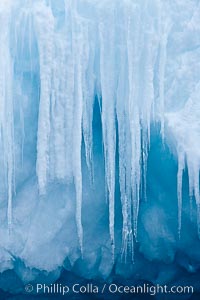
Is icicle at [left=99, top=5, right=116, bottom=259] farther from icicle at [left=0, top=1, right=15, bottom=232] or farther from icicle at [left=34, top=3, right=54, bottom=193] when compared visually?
icicle at [left=0, top=1, right=15, bottom=232]

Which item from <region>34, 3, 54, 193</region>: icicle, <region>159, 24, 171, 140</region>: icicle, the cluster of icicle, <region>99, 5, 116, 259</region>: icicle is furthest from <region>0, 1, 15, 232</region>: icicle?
<region>159, 24, 171, 140</region>: icicle

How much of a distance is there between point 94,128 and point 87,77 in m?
0.64

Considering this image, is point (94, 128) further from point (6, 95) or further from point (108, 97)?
point (6, 95)

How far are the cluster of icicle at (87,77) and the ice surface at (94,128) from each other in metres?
0.01

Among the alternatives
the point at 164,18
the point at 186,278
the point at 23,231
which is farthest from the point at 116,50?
the point at 186,278

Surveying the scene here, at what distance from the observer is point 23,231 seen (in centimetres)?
424

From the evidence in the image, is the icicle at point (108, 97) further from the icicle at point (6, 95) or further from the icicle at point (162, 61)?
the icicle at point (6, 95)

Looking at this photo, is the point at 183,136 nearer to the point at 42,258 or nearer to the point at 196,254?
the point at 196,254

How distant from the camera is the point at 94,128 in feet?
14.2

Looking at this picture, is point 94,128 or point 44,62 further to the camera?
point 94,128

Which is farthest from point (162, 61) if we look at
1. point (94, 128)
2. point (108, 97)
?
point (94, 128)

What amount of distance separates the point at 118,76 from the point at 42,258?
2119mm

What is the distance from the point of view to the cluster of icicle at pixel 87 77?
3766 mm

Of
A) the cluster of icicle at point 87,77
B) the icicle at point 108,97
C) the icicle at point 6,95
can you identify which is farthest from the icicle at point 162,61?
the icicle at point 6,95
